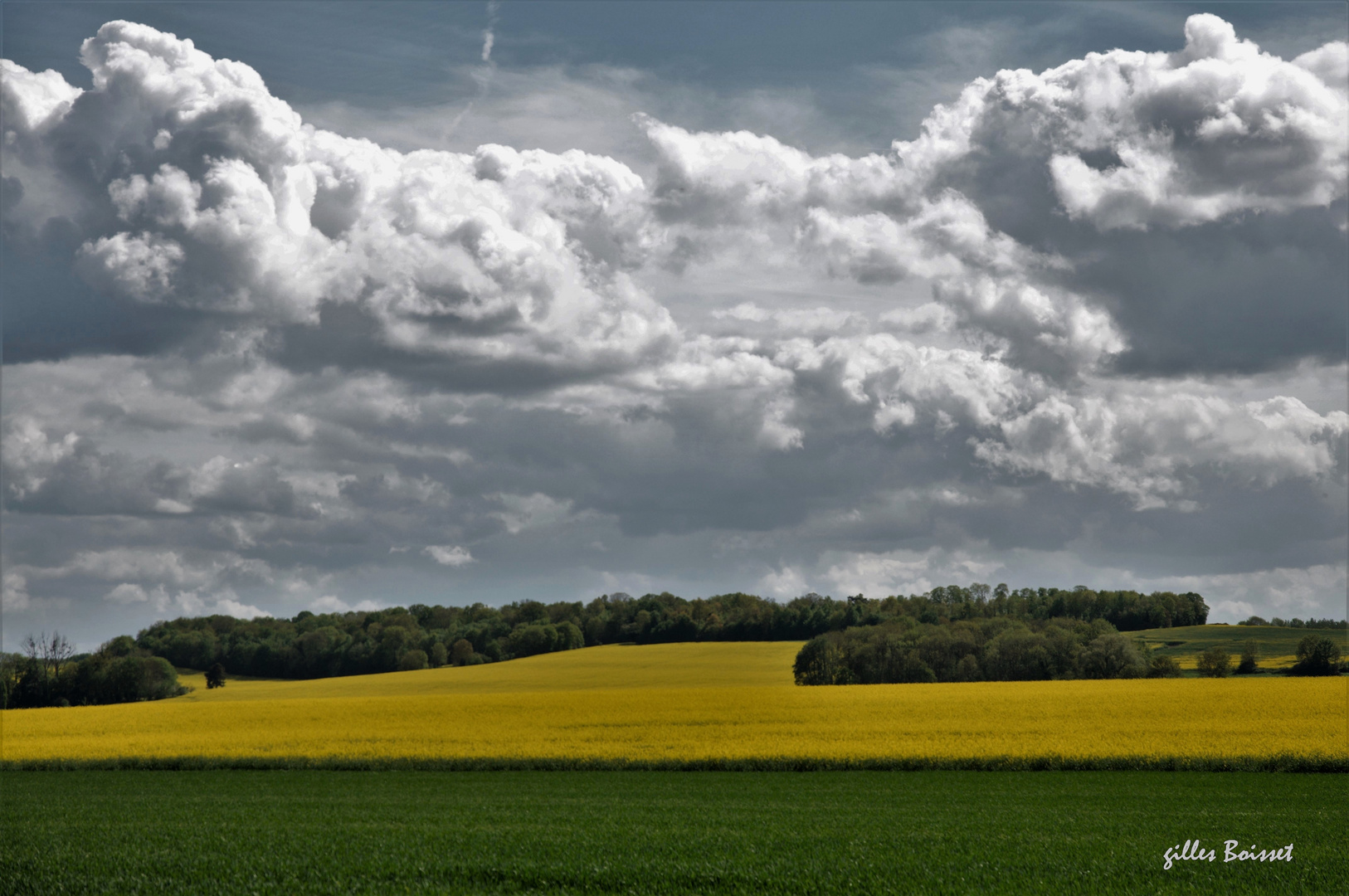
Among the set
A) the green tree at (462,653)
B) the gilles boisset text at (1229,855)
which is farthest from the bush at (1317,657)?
the green tree at (462,653)

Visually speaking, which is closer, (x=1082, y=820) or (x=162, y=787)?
(x=1082, y=820)

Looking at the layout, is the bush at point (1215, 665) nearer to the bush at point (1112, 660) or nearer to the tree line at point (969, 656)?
the tree line at point (969, 656)

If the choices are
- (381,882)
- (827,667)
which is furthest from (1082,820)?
(827,667)

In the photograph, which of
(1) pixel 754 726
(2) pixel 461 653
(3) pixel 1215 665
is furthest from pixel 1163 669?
(2) pixel 461 653

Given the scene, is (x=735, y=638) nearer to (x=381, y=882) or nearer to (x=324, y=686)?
(x=324, y=686)

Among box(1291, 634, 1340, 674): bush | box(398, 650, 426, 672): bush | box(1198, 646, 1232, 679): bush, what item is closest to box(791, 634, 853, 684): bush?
box(1198, 646, 1232, 679): bush

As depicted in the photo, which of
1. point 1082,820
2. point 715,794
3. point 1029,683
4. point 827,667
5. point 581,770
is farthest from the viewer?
point 827,667

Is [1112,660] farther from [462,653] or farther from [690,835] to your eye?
[462,653]

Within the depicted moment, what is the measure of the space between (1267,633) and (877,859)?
360 feet

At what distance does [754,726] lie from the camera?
43000 mm

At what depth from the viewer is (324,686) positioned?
90.4 m

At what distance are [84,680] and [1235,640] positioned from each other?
119m

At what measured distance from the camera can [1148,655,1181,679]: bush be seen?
7800cm

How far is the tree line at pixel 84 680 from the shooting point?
293 feet
